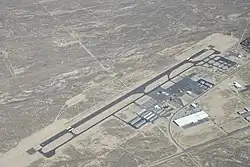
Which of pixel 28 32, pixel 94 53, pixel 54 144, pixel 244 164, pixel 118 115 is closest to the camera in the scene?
pixel 244 164

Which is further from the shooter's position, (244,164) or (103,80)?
(103,80)

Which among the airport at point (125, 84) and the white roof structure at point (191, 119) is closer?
the airport at point (125, 84)

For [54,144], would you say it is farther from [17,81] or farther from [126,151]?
[17,81]

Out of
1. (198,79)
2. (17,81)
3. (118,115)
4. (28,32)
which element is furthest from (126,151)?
(28,32)

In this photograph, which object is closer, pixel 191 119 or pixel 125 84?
pixel 191 119

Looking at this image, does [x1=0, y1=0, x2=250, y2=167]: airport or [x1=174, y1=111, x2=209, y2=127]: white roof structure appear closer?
[x1=0, y1=0, x2=250, y2=167]: airport

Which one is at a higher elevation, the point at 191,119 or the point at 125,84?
the point at 191,119

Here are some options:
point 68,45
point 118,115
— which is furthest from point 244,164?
point 68,45

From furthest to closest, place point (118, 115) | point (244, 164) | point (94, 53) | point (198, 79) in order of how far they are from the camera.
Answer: point (94, 53) → point (198, 79) → point (118, 115) → point (244, 164)
